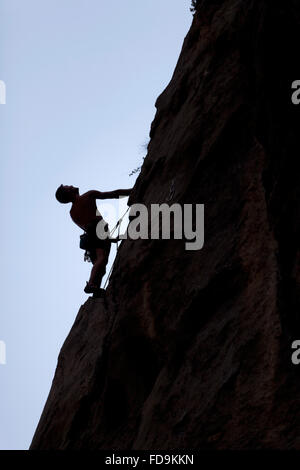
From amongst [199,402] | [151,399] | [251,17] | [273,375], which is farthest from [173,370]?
[251,17]

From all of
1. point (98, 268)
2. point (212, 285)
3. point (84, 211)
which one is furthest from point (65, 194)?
point (212, 285)

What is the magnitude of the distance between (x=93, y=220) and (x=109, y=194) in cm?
47

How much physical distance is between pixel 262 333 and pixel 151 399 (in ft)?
5.33

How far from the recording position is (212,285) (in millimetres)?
8203

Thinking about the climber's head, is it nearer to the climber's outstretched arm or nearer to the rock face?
the climber's outstretched arm

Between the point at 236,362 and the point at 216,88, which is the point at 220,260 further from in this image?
the point at 216,88

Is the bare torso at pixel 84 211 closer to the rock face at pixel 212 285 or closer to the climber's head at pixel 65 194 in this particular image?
the climber's head at pixel 65 194

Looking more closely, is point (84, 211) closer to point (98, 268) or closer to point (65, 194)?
point (65, 194)

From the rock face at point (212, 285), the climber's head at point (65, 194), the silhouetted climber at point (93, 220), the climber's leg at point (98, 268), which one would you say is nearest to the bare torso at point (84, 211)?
the silhouetted climber at point (93, 220)

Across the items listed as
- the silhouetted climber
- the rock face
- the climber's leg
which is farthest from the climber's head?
the rock face

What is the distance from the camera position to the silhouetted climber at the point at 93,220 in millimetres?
11641

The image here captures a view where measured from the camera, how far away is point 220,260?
27.2 ft

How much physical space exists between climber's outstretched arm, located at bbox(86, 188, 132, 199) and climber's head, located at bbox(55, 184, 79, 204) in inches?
16.9
